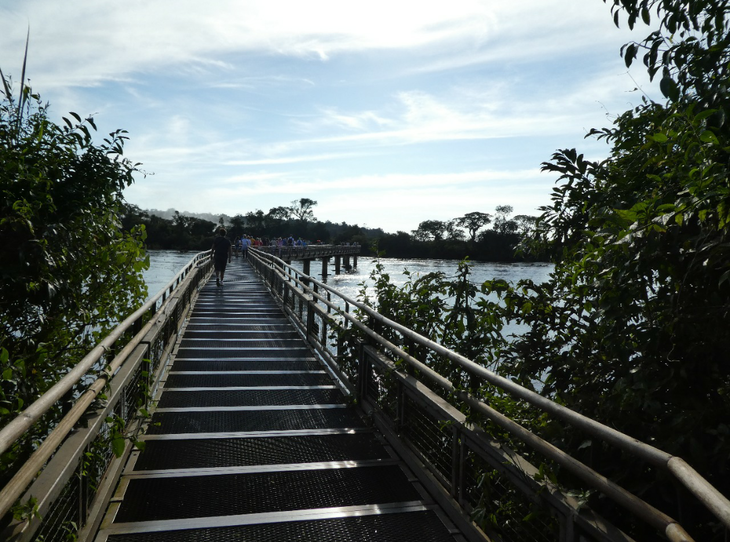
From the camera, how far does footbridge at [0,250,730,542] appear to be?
2322 millimetres

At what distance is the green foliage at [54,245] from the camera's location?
3.74 metres

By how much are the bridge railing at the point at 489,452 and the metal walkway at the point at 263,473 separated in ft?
0.73

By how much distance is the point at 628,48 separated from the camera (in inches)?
122

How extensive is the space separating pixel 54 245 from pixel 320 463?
7.87 feet

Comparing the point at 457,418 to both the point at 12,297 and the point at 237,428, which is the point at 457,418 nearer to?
the point at 237,428

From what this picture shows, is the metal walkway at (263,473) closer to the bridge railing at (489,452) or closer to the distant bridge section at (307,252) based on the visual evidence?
the bridge railing at (489,452)

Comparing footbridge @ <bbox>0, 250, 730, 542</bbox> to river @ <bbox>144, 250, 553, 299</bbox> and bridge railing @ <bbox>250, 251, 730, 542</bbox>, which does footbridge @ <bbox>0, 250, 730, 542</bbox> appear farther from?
river @ <bbox>144, 250, 553, 299</bbox>

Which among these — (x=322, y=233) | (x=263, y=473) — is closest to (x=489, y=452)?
(x=263, y=473)

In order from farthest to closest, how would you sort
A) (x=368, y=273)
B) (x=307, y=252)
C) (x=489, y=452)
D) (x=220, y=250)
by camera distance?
(x=368, y=273) → (x=307, y=252) → (x=220, y=250) → (x=489, y=452)

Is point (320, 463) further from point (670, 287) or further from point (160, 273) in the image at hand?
point (160, 273)

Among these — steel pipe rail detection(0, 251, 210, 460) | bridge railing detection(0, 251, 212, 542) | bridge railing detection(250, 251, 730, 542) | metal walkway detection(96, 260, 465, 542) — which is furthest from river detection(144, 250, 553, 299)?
steel pipe rail detection(0, 251, 210, 460)

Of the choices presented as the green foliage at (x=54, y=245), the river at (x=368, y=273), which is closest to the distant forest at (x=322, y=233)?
the river at (x=368, y=273)

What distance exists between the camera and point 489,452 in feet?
9.87

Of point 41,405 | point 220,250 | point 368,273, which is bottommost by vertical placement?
point 368,273
